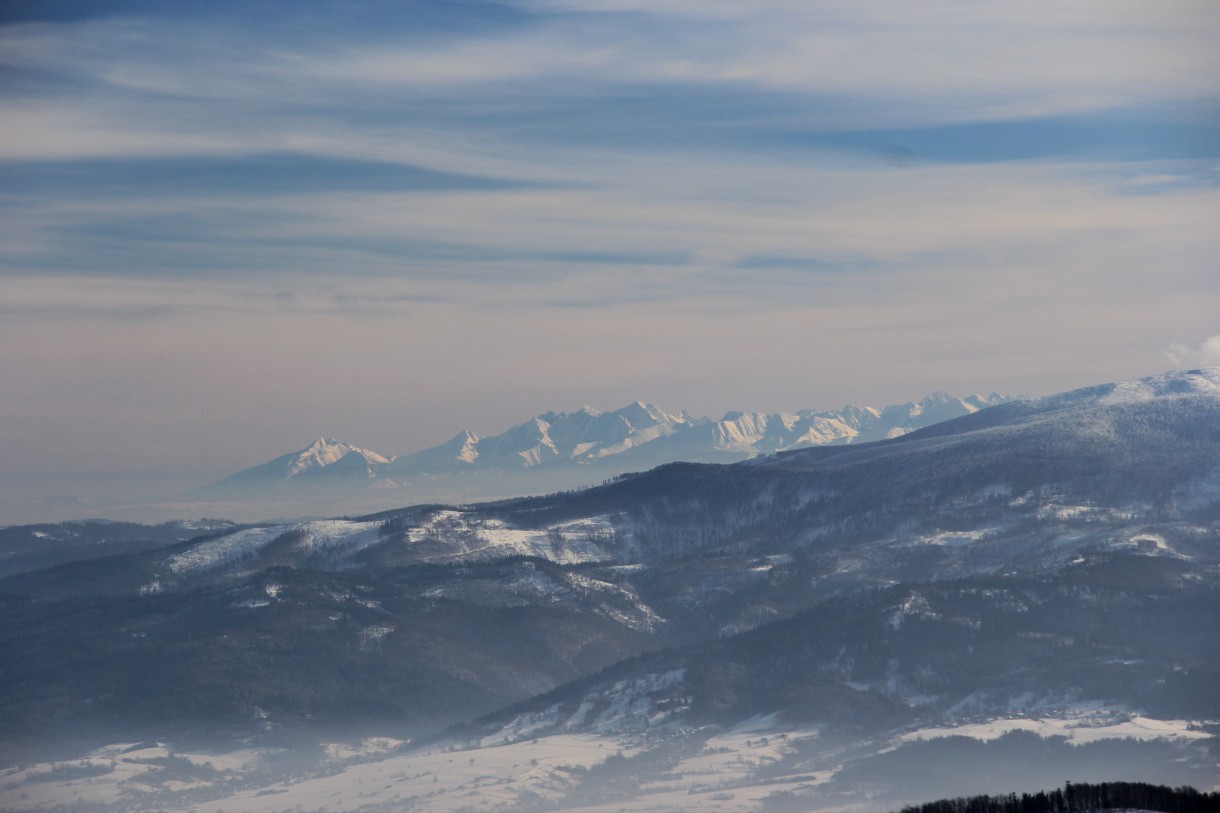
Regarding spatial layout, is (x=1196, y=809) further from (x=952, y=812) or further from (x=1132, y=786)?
(x=952, y=812)

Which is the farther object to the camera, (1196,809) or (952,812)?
(952,812)

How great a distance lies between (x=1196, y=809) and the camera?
6388 inches

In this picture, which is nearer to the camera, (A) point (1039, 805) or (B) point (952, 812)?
(A) point (1039, 805)

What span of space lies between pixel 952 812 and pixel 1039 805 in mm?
14744

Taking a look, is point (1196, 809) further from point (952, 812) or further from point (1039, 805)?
point (952, 812)

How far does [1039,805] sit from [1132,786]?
13.5 meters

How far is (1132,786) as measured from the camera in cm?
17200

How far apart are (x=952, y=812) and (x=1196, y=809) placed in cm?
2444

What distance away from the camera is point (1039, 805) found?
538 ft

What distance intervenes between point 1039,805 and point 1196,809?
13.8m

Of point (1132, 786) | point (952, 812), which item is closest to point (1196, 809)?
point (1132, 786)
